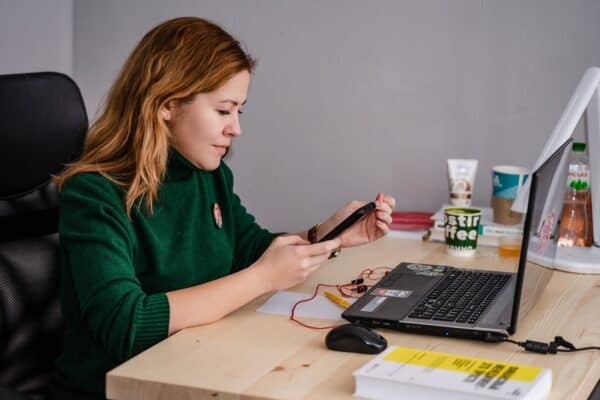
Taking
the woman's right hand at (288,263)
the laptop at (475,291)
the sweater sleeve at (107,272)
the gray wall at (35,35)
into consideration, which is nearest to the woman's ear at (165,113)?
the sweater sleeve at (107,272)

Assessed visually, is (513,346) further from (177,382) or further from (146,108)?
(146,108)

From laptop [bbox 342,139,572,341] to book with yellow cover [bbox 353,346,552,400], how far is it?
0.17m

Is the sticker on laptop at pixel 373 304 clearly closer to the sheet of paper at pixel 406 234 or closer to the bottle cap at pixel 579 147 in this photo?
the sheet of paper at pixel 406 234

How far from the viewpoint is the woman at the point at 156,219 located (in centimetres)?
133

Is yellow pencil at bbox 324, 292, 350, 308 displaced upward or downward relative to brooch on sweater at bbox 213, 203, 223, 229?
downward

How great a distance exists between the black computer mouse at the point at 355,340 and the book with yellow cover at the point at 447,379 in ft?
0.26

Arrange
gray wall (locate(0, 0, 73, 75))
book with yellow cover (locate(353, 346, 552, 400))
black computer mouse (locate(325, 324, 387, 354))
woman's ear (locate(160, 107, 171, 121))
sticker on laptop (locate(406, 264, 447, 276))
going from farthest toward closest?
gray wall (locate(0, 0, 73, 75)) < sticker on laptop (locate(406, 264, 447, 276)) < woman's ear (locate(160, 107, 171, 121)) < black computer mouse (locate(325, 324, 387, 354)) < book with yellow cover (locate(353, 346, 552, 400))

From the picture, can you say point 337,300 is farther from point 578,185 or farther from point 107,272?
point 578,185

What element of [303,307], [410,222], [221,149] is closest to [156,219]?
[221,149]

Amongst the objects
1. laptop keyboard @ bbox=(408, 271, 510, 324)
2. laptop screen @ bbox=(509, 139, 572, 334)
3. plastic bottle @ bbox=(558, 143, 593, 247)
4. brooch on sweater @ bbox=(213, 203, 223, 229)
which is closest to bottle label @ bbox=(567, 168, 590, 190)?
plastic bottle @ bbox=(558, 143, 593, 247)

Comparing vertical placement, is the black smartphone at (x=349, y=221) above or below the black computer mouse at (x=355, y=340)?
above

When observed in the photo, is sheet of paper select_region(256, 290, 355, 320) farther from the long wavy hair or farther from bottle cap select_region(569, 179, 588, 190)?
bottle cap select_region(569, 179, 588, 190)

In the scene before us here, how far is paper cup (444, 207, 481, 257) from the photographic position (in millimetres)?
1822

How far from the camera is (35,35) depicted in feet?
8.37
